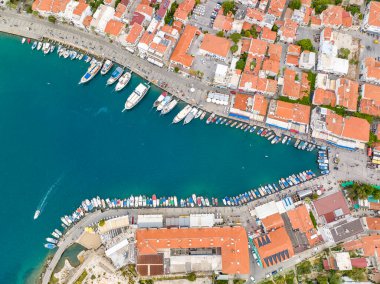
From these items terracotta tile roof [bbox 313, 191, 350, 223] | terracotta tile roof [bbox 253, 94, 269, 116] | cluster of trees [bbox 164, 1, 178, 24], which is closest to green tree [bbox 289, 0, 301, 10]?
terracotta tile roof [bbox 253, 94, 269, 116]

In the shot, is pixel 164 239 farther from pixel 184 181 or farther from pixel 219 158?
pixel 219 158

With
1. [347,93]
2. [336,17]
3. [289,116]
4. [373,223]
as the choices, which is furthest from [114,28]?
[373,223]

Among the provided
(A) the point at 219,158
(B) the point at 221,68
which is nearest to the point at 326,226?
(A) the point at 219,158

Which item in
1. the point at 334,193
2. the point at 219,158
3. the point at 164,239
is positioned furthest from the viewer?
the point at 219,158

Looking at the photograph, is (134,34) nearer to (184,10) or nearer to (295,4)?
(184,10)

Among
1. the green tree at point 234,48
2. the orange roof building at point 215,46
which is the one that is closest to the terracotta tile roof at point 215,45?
the orange roof building at point 215,46

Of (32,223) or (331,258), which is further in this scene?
(32,223)

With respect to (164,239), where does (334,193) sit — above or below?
above
